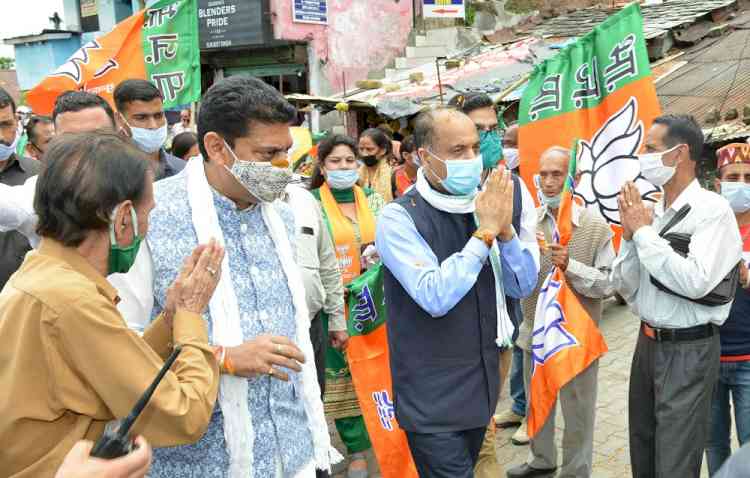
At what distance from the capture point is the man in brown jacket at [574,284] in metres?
3.88

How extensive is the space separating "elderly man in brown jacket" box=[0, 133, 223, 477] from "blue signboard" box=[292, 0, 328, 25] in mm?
13342

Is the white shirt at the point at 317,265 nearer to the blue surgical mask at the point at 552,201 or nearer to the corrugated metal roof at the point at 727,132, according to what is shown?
the blue surgical mask at the point at 552,201

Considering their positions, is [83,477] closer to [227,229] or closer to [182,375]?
[182,375]

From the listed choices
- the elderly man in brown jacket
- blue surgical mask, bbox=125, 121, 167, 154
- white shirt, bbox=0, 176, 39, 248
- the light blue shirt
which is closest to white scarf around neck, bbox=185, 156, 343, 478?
the elderly man in brown jacket

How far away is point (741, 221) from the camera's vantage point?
3557 millimetres

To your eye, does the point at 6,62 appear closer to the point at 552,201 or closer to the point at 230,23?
the point at 230,23

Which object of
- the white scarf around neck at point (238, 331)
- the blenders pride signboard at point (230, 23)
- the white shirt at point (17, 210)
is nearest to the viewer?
the white scarf around neck at point (238, 331)

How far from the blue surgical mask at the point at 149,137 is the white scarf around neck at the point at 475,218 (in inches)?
76.9

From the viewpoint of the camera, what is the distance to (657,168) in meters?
3.16

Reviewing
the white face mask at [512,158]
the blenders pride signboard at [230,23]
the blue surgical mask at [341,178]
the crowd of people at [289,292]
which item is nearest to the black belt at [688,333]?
the crowd of people at [289,292]

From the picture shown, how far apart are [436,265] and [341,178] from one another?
82.4 inches

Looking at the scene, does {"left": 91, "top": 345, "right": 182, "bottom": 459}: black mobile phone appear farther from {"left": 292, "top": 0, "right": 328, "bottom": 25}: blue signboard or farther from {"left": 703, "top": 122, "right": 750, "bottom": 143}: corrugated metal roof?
{"left": 292, "top": 0, "right": 328, "bottom": 25}: blue signboard

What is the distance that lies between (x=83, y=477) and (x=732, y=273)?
2864mm

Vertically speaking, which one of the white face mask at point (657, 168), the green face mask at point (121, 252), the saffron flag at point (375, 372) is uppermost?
the green face mask at point (121, 252)
